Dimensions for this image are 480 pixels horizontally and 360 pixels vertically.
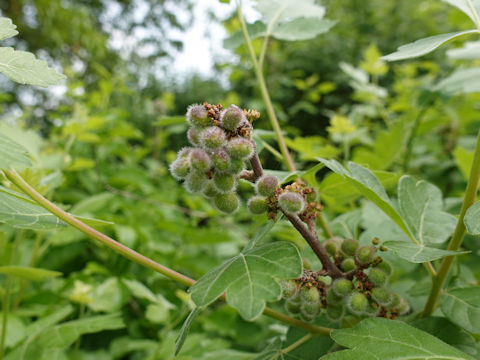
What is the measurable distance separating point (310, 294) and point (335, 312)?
0.40ft

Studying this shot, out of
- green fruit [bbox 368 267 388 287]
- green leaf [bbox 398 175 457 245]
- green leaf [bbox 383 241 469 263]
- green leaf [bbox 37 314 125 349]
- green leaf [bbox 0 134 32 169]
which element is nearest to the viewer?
green leaf [bbox 0 134 32 169]

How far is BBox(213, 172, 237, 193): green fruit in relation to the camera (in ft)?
2.46

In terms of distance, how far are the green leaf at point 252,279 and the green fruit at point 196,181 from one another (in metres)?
0.15

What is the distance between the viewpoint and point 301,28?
1347 millimetres

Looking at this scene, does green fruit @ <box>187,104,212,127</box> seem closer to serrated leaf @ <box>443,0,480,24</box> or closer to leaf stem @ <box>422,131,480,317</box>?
leaf stem @ <box>422,131,480,317</box>

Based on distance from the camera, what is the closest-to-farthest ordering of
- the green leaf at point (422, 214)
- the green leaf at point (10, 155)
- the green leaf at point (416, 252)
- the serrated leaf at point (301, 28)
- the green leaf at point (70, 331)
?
the green leaf at point (10, 155), the green leaf at point (416, 252), the green leaf at point (422, 214), the green leaf at point (70, 331), the serrated leaf at point (301, 28)

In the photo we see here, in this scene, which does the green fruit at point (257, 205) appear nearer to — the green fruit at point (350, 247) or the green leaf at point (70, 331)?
the green fruit at point (350, 247)

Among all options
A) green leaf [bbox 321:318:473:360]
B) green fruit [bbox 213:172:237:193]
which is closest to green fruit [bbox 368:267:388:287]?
green leaf [bbox 321:318:473:360]

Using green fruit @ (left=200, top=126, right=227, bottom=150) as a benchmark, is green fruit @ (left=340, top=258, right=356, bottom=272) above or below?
below

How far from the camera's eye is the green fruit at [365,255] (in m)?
0.84

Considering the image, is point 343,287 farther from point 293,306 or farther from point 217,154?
point 217,154

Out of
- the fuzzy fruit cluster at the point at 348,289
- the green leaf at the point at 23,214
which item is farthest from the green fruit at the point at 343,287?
the green leaf at the point at 23,214

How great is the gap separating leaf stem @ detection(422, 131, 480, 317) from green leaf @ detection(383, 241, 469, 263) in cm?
6

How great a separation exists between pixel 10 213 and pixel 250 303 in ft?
1.52
